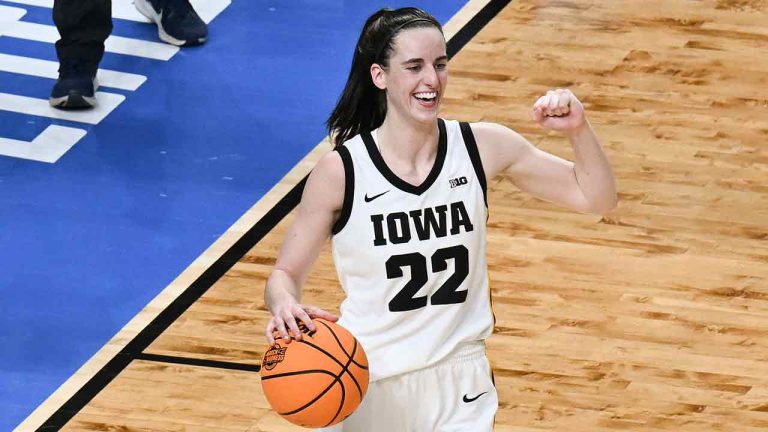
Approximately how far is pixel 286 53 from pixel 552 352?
11.5 ft

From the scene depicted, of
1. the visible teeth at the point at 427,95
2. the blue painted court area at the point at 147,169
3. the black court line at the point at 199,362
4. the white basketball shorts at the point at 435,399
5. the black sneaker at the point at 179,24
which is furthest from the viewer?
the black sneaker at the point at 179,24

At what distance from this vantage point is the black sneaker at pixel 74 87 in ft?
29.4

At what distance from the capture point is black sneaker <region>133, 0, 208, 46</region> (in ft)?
31.9

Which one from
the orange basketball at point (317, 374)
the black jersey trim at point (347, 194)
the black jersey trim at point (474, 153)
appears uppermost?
the black jersey trim at point (474, 153)

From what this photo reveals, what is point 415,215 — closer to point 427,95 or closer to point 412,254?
point 412,254

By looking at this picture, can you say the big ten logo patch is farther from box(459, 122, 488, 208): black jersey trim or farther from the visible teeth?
the visible teeth

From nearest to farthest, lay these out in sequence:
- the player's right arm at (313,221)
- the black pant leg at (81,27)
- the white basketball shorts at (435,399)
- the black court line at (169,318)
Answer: the player's right arm at (313,221) → the white basketball shorts at (435,399) → the black court line at (169,318) → the black pant leg at (81,27)

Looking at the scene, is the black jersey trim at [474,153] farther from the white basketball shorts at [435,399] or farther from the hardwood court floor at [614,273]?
the hardwood court floor at [614,273]

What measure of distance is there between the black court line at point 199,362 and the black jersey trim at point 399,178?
2.15 m

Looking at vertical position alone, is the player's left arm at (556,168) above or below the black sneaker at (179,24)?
above

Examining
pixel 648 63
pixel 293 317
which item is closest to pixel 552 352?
pixel 293 317

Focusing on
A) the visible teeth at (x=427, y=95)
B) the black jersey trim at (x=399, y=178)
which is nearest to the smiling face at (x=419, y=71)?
the visible teeth at (x=427, y=95)

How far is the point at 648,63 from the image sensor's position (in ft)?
31.2

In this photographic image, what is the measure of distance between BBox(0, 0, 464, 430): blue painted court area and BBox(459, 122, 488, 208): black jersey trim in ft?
8.05
